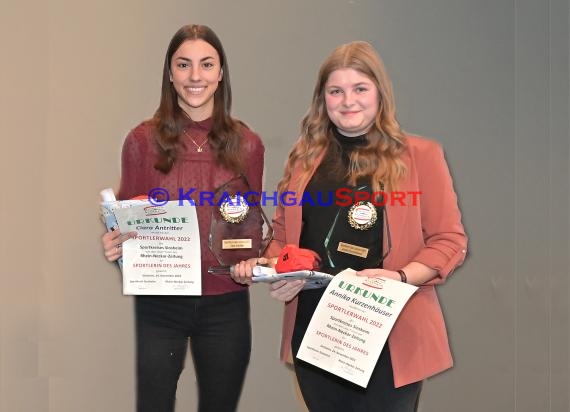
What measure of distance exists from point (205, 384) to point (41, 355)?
3.37 ft

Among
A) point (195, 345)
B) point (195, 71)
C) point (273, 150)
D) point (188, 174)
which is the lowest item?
point (195, 345)

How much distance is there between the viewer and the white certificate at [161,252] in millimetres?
2158

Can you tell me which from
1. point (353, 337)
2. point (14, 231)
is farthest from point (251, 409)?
point (353, 337)

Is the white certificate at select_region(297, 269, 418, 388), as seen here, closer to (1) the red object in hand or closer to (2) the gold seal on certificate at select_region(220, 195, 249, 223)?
(1) the red object in hand

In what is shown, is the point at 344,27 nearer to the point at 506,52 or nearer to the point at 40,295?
the point at 506,52

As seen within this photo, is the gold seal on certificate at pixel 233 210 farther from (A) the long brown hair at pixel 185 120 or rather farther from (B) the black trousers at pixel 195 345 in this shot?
(B) the black trousers at pixel 195 345

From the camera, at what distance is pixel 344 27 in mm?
3131

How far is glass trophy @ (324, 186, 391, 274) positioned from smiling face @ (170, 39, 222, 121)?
59cm

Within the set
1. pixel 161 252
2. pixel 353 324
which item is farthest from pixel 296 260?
pixel 161 252

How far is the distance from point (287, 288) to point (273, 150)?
1.18 m

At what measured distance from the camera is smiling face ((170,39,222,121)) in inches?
87.7

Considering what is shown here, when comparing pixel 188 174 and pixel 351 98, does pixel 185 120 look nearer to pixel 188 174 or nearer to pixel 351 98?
pixel 188 174

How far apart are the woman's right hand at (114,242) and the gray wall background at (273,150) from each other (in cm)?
84

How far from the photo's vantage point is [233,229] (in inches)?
86.9
